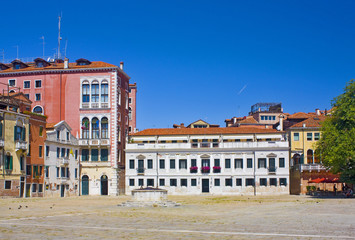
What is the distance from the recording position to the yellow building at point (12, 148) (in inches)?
2108

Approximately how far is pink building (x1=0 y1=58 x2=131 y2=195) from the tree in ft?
101

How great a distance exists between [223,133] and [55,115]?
25406 mm

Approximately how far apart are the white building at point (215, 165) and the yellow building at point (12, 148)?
18786 millimetres

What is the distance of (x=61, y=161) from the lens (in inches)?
2628

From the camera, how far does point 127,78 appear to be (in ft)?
265

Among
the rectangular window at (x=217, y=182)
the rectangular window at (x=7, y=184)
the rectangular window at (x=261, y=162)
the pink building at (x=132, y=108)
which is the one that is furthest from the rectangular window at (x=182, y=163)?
the pink building at (x=132, y=108)

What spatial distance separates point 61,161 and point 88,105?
35.1 ft

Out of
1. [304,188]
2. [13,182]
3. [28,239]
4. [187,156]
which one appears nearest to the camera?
[28,239]

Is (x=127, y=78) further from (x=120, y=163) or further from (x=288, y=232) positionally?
(x=288, y=232)

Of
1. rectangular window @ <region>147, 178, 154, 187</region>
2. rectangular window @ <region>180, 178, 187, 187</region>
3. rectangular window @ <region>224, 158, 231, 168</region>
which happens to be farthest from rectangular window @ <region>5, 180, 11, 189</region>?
rectangular window @ <region>224, 158, 231, 168</region>

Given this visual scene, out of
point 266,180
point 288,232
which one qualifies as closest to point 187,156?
point 266,180

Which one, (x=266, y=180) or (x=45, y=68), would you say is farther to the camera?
(x=45, y=68)

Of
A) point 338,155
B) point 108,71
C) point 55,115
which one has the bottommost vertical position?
point 338,155

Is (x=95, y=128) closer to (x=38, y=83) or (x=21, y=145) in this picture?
(x=38, y=83)
